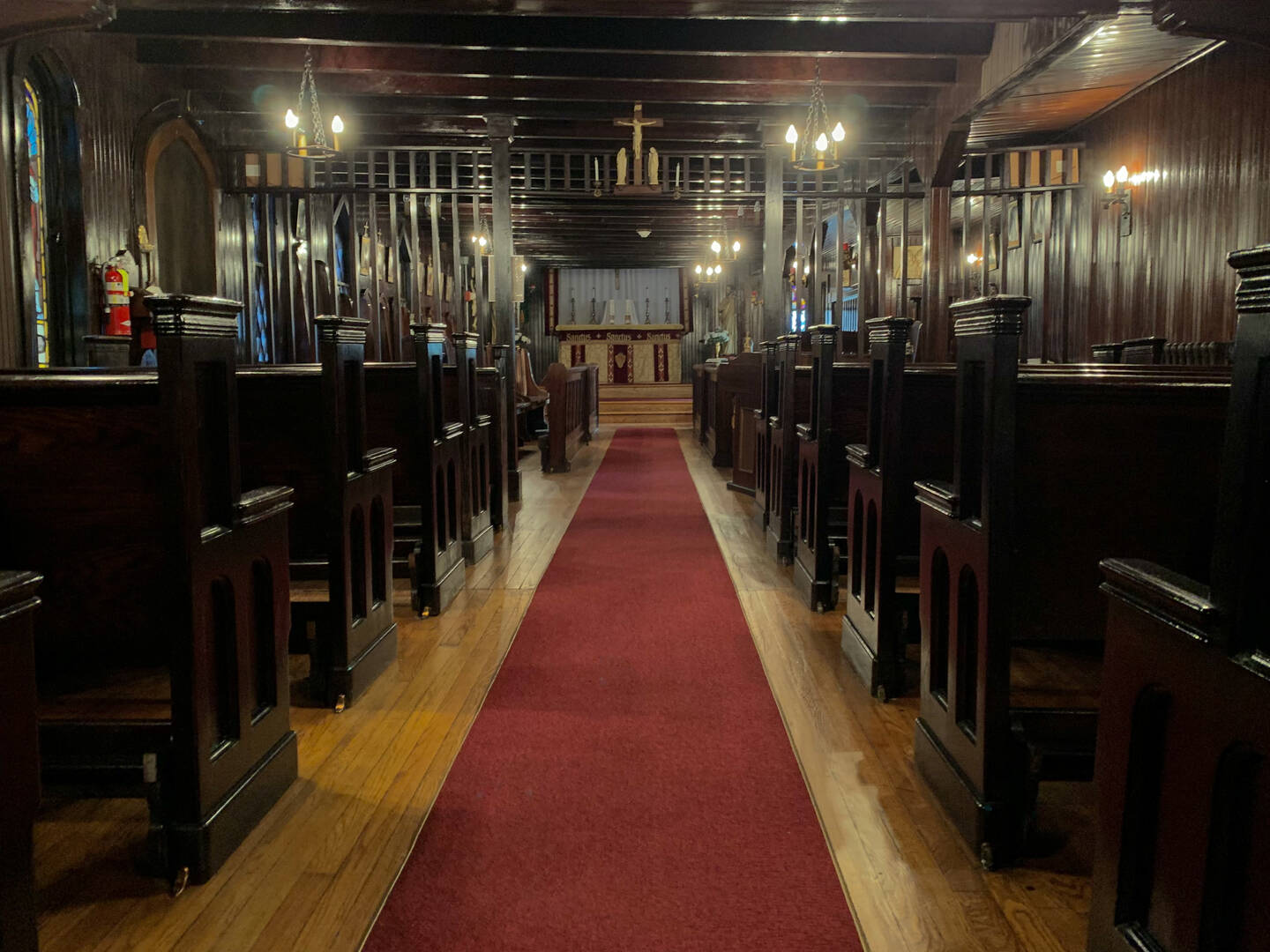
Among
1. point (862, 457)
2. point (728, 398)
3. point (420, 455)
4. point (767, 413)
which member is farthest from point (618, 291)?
point (862, 457)

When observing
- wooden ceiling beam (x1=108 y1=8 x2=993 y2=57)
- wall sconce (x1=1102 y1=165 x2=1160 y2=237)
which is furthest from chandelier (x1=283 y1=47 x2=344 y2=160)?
wall sconce (x1=1102 y1=165 x2=1160 y2=237)

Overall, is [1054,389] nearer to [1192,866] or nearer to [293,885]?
[1192,866]

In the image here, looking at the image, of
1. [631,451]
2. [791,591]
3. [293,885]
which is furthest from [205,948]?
[631,451]

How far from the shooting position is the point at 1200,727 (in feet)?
3.87

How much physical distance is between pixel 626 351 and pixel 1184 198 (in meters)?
14.7

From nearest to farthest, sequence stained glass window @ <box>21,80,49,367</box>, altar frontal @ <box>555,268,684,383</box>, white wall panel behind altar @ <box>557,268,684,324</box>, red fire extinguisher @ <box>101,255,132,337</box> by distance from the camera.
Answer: stained glass window @ <box>21,80,49,367</box> < red fire extinguisher @ <box>101,255,132,337</box> < altar frontal @ <box>555,268,684,383</box> < white wall panel behind altar @ <box>557,268,684,324</box>

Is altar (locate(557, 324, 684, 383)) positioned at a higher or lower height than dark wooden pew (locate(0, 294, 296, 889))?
higher

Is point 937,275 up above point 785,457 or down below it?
above

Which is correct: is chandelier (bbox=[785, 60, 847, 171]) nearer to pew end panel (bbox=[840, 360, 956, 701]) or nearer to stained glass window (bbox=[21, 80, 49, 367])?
pew end panel (bbox=[840, 360, 956, 701])

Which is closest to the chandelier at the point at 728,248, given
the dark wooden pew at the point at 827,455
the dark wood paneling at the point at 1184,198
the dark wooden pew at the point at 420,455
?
the dark wood paneling at the point at 1184,198

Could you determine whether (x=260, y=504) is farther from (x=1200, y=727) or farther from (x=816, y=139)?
(x=816, y=139)

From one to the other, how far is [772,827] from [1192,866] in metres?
1.00

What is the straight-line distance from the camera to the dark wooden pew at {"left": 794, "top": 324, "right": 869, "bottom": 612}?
376 centimetres

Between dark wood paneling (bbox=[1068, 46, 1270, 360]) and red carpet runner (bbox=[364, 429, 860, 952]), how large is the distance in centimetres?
453
